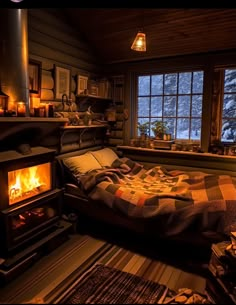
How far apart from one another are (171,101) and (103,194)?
6.15ft

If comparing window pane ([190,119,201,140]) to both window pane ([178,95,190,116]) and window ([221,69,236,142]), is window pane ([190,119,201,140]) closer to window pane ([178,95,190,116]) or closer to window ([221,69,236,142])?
window pane ([178,95,190,116])

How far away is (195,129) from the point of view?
3582 mm

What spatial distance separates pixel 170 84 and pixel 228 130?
3.47 feet

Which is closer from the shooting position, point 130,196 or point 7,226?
point 7,226

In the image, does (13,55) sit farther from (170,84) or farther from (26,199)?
(170,84)

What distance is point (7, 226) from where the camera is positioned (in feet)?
6.81

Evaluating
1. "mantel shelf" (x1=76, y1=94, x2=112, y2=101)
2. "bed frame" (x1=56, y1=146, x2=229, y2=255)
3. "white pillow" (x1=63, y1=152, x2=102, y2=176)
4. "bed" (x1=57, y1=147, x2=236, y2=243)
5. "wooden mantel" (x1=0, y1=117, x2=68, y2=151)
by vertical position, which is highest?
"mantel shelf" (x1=76, y1=94, x2=112, y2=101)

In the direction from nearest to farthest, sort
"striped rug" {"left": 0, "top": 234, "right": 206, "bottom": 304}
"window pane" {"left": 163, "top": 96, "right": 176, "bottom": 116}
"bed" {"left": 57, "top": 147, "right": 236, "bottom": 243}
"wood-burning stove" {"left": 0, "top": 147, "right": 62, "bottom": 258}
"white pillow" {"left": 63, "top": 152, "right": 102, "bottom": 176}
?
"striped rug" {"left": 0, "top": 234, "right": 206, "bottom": 304}
"wood-burning stove" {"left": 0, "top": 147, "right": 62, "bottom": 258}
"bed" {"left": 57, "top": 147, "right": 236, "bottom": 243}
"white pillow" {"left": 63, "top": 152, "right": 102, "bottom": 176}
"window pane" {"left": 163, "top": 96, "right": 176, "bottom": 116}

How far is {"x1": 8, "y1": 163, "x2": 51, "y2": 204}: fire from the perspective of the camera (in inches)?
88.5

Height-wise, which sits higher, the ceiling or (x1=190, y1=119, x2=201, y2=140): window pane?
the ceiling

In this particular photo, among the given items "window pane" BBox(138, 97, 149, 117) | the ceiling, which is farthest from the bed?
the ceiling

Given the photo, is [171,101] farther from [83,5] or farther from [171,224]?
[83,5]

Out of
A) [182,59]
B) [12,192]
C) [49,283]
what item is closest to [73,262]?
[49,283]

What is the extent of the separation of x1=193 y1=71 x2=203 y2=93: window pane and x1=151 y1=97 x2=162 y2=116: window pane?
542mm
